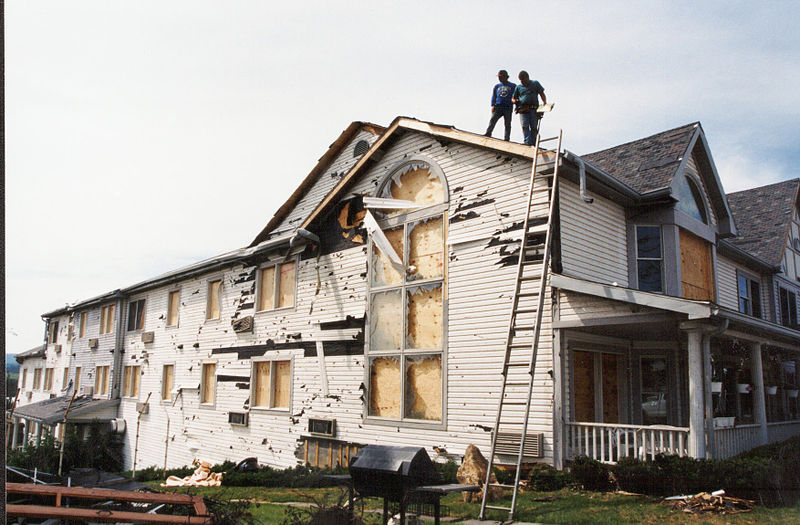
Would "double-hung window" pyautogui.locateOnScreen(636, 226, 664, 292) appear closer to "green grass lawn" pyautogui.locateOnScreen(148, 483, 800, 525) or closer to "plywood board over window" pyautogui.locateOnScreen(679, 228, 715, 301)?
"plywood board over window" pyautogui.locateOnScreen(679, 228, 715, 301)

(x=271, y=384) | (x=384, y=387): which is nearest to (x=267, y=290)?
(x=271, y=384)

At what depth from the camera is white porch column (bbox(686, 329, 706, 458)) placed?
9.81m

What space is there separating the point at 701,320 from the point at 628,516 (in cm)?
336

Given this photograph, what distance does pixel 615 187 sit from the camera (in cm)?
1319

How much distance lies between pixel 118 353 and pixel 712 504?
84.2 feet

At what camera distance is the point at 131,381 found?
26.9 metres

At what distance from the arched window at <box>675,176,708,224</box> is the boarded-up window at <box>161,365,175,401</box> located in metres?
18.5

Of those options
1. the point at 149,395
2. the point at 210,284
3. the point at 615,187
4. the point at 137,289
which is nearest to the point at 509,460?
the point at 615,187

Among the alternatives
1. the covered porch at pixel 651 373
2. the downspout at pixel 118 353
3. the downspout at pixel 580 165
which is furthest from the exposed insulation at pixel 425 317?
the downspout at pixel 118 353

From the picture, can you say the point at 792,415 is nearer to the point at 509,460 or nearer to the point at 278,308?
the point at 509,460

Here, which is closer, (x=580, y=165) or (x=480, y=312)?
(x=580, y=165)

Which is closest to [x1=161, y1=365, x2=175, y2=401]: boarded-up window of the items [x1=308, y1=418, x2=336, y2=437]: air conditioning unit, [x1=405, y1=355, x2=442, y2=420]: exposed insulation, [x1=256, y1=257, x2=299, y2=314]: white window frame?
[x1=256, y1=257, x2=299, y2=314]: white window frame

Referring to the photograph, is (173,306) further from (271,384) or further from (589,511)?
(589,511)

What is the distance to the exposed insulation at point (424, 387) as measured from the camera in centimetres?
1341
